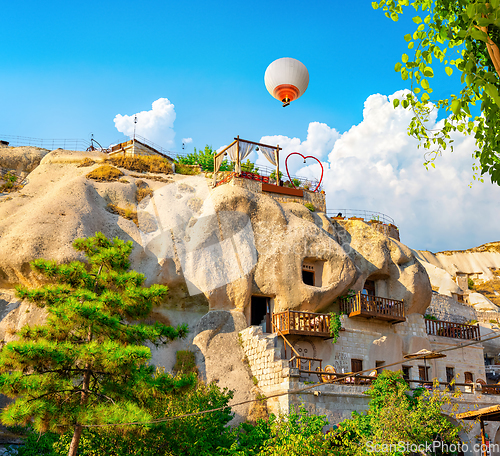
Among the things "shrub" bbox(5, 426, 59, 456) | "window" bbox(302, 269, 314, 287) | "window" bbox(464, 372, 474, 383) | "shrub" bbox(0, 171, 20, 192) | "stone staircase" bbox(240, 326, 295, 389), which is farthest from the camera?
"window" bbox(464, 372, 474, 383)


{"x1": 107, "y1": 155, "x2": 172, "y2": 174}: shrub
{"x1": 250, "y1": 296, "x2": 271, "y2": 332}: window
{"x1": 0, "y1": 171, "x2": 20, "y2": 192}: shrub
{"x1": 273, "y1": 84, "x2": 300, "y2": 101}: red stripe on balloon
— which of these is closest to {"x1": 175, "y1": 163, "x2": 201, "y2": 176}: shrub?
{"x1": 107, "y1": 155, "x2": 172, "y2": 174}: shrub

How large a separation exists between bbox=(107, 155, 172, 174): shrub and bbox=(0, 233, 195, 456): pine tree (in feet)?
47.5

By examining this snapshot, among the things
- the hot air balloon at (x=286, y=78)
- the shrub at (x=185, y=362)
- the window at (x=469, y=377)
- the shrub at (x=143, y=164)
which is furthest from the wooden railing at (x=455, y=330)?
the shrub at (x=143, y=164)

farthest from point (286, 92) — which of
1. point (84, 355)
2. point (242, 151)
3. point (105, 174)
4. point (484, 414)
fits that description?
point (484, 414)

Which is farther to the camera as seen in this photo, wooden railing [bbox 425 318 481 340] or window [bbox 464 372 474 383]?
wooden railing [bbox 425 318 481 340]

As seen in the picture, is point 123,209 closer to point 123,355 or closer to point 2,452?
point 2,452

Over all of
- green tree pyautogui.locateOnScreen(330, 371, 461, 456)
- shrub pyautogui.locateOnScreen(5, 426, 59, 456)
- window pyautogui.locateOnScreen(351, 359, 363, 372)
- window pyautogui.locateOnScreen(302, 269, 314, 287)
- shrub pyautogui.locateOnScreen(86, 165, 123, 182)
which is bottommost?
shrub pyautogui.locateOnScreen(5, 426, 59, 456)

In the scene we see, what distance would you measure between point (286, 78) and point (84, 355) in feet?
40.2

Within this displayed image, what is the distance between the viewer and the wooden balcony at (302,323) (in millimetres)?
20500

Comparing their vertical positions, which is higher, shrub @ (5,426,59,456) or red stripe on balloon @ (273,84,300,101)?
red stripe on balloon @ (273,84,300,101)

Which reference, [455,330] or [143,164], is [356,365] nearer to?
[455,330]

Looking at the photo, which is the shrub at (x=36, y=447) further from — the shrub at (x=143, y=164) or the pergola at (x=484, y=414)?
the shrub at (x=143, y=164)

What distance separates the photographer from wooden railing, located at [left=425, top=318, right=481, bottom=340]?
27.4 m

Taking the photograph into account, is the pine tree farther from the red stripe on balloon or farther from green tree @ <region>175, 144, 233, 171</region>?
green tree @ <region>175, 144, 233, 171</region>
